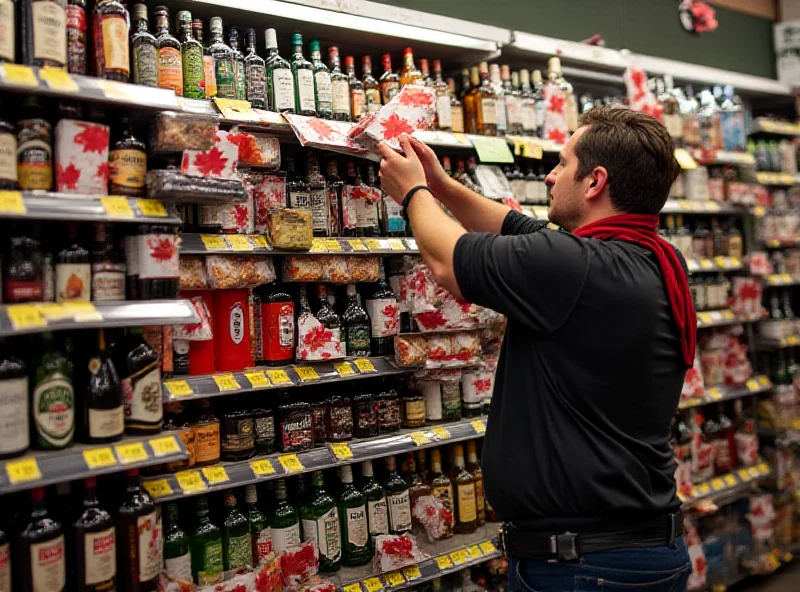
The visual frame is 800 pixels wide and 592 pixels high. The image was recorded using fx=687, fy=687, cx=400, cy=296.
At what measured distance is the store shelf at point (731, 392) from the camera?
4191 millimetres

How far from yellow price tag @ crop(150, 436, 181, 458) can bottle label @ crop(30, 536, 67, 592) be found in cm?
34

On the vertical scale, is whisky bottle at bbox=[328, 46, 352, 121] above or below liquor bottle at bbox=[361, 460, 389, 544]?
above

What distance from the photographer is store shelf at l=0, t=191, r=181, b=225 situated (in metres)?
1.89

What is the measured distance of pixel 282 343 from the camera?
2.69m

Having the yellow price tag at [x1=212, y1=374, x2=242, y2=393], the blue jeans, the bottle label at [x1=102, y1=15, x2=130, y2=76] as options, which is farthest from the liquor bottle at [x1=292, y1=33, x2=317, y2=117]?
the blue jeans

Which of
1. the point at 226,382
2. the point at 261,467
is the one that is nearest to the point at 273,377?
the point at 226,382

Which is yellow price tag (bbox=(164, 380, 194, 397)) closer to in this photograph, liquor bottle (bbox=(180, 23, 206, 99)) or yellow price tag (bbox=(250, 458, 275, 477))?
yellow price tag (bbox=(250, 458, 275, 477))

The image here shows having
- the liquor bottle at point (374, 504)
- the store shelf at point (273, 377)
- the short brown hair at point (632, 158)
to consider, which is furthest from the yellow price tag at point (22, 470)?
the short brown hair at point (632, 158)

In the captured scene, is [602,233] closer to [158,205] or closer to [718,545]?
[158,205]

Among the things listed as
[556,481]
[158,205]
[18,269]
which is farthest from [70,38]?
[556,481]

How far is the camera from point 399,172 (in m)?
1.93

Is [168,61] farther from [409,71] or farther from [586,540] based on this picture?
[586,540]

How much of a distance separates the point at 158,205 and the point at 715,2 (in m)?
5.17

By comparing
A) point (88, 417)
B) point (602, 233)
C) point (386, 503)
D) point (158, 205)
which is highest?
point (158, 205)
